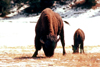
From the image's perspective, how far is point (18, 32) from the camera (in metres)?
29.0

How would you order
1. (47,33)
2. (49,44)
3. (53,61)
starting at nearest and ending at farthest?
(53,61)
(49,44)
(47,33)

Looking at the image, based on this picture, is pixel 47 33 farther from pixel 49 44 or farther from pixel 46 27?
pixel 49 44

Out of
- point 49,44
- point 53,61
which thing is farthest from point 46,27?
point 53,61

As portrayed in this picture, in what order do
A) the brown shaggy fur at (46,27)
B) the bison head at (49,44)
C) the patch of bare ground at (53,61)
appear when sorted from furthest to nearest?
the brown shaggy fur at (46,27) → the bison head at (49,44) → the patch of bare ground at (53,61)

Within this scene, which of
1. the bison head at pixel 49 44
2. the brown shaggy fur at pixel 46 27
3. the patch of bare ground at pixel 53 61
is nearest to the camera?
the patch of bare ground at pixel 53 61

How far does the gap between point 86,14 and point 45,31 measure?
1343 inches

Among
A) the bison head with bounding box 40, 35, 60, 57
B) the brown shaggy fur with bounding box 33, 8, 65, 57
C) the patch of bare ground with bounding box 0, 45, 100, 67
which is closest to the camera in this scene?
the patch of bare ground with bounding box 0, 45, 100, 67

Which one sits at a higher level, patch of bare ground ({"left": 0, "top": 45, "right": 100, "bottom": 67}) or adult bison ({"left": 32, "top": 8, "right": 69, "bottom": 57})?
adult bison ({"left": 32, "top": 8, "right": 69, "bottom": 57})

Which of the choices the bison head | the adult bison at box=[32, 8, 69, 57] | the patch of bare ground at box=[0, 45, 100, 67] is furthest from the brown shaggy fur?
the patch of bare ground at box=[0, 45, 100, 67]

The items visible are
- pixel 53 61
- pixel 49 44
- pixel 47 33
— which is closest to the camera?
pixel 53 61

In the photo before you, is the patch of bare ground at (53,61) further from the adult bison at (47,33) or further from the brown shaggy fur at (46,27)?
the brown shaggy fur at (46,27)

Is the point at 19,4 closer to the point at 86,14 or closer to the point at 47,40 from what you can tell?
the point at 86,14

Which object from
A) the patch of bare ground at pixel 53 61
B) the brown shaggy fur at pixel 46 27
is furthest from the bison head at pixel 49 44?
the patch of bare ground at pixel 53 61

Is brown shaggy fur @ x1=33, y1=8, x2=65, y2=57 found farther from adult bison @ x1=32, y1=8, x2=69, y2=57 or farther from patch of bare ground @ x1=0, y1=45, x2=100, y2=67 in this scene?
patch of bare ground @ x1=0, y1=45, x2=100, y2=67
